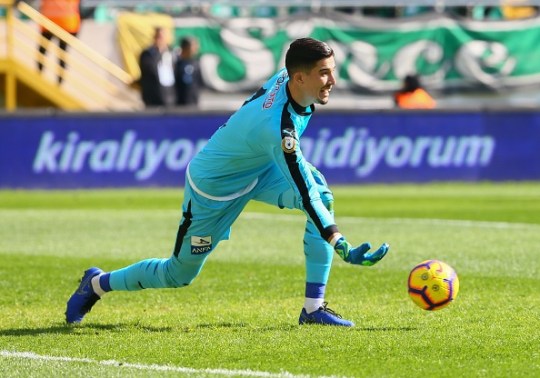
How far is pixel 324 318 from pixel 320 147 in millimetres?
13350

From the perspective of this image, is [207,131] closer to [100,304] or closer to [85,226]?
[85,226]

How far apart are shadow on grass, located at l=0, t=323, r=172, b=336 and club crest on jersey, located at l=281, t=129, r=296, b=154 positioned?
1.53 meters

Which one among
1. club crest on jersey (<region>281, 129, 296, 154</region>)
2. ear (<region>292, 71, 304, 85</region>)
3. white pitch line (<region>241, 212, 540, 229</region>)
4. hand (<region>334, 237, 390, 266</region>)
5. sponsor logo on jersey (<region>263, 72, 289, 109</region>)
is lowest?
white pitch line (<region>241, 212, 540, 229</region>)

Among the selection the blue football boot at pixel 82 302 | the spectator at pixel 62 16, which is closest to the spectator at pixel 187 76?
the spectator at pixel 62 16

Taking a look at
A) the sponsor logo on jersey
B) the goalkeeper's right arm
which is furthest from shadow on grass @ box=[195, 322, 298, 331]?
the sponsor logo on jersey

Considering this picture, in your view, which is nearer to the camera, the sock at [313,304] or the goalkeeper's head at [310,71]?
the goalkeeper's head at [310,71]

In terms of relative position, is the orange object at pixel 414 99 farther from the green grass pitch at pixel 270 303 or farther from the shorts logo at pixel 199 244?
the shorts logo at pixel 199 244

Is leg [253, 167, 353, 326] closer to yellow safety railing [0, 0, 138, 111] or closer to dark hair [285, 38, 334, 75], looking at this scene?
dark hair [285, 38, 334, 75]

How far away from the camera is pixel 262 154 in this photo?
287 inches

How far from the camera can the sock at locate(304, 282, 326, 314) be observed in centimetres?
758

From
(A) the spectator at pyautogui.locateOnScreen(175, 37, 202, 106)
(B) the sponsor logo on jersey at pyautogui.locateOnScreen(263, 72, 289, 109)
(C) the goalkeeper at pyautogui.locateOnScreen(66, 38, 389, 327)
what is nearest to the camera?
(C) the goalkeeper at pyautogui.locateOnScreen(66, 38, 389, 327)

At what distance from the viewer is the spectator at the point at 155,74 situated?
21859mm

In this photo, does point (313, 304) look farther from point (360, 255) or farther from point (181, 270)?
point (360, 255)

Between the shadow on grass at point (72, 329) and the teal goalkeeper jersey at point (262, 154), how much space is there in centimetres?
99
